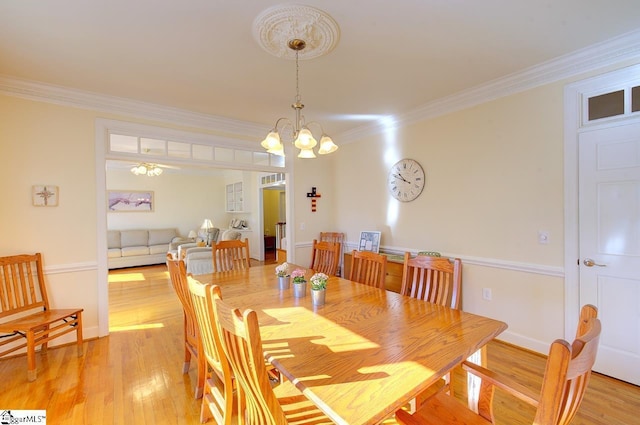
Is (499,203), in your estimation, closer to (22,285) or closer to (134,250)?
(22,285)

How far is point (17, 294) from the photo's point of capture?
8.59 feet

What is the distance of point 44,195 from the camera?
2.83 m

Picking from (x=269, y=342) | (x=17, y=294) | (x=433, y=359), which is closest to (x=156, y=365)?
(x=17, y=294)

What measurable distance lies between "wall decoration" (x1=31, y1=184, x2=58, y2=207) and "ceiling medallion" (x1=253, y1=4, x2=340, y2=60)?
8.53 ft

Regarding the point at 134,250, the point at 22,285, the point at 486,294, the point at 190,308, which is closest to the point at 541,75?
the point at 486,294

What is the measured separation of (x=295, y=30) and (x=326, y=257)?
82.0 inches

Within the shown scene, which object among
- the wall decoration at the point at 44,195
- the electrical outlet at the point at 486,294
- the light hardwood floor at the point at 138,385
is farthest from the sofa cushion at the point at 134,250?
the electrical outlet at the point at 486,294

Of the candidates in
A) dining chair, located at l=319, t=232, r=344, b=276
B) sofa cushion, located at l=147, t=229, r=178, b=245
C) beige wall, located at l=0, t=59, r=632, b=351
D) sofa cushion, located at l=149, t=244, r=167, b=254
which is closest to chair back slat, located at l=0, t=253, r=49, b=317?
beige wall, located at l=0, t=59, r=632, b=351

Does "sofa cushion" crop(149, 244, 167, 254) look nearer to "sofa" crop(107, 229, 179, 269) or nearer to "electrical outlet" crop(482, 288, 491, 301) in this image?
"sofa" crop(107, 229, 179, 269)

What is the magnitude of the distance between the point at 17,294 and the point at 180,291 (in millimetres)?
1895

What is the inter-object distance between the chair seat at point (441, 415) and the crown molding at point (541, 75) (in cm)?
282

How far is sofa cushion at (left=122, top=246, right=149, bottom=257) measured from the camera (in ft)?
21.4

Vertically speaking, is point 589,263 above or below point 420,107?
below

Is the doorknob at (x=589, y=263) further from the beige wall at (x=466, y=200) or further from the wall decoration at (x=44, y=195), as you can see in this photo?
the wall decoration at (x=44, y=195)
